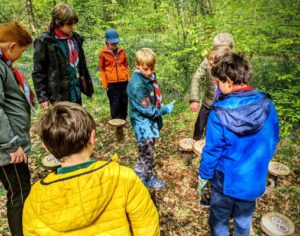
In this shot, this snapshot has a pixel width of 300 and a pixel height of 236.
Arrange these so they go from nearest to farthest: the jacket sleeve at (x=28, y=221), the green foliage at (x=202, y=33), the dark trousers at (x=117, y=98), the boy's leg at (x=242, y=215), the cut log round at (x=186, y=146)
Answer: the jacket sleeve at (x=28, y=221) → the boy's leg at (x=242, y=215) → the cut log round at (x=186, y=146) → the green foliage at (x=202, y=33) → the dark trousers at (x=117, y=98)

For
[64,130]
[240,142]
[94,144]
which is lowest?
[240,142]

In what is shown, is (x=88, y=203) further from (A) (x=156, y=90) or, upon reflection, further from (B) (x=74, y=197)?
(A) (x=156, y=90)

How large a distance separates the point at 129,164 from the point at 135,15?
3579 millimetres

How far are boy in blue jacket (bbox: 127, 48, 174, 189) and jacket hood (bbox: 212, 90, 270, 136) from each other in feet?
4.27

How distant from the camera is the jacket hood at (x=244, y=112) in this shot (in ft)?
6.59

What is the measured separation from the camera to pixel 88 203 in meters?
1.29

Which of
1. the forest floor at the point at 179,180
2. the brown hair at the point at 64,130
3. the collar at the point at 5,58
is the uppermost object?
the collar at the point at 5,58

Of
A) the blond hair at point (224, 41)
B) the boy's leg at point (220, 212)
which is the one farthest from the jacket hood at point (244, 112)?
the blond hair at point (224, 41)

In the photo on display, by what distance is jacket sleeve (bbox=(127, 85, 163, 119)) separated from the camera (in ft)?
10.4

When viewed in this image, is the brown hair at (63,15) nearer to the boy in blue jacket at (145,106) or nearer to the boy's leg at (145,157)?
the boy in blue jacket at (145,106)

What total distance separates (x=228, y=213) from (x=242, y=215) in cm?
13

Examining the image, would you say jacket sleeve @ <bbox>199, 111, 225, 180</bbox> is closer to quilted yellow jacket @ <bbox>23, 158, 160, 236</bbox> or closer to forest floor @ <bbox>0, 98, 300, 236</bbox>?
forest floor @ <bbox>0, 98, 300, 236</bbox>

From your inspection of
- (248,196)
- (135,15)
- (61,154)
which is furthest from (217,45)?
(135,15)

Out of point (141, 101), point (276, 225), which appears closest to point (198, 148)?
point (141, 101)
